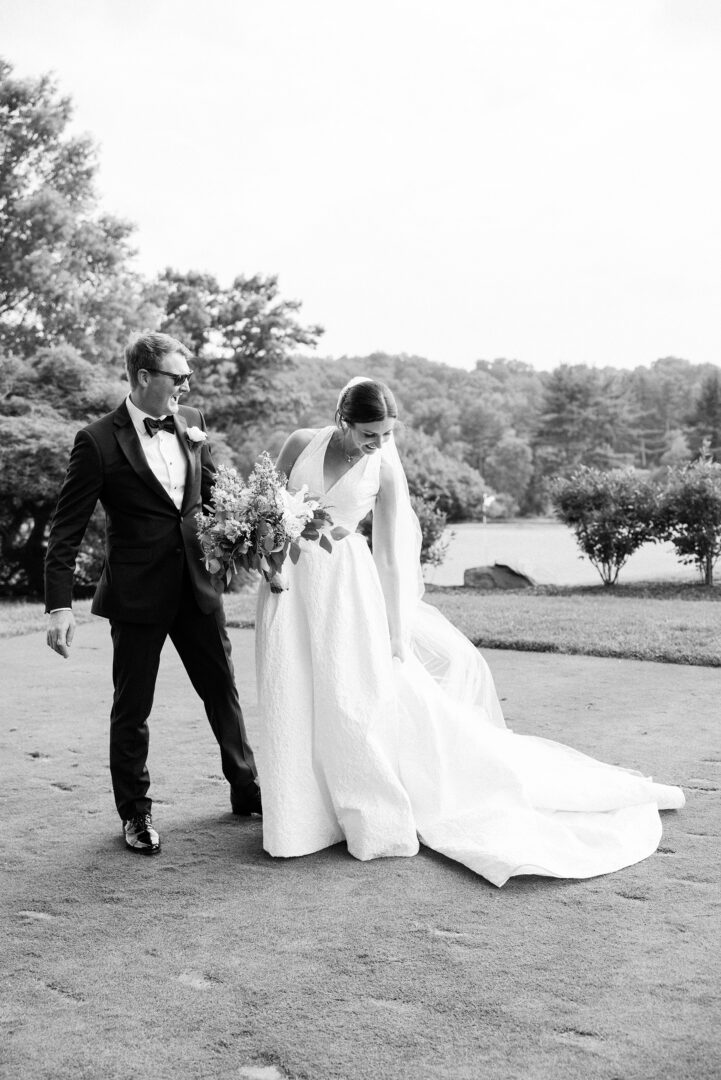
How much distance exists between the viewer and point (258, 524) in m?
3.68

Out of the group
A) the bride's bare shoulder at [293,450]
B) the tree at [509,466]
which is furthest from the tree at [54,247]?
the tree at [509,466]

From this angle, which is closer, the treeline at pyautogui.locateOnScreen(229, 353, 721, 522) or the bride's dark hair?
the bride's dark hair

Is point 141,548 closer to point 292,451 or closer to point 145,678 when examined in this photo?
point 145,678

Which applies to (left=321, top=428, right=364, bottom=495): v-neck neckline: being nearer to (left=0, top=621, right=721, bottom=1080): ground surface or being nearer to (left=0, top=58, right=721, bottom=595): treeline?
(left=0, top=621, right=721, bottom=1080): ground surface

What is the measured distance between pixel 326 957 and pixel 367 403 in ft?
6.50

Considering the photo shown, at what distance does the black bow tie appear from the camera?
3.89 m

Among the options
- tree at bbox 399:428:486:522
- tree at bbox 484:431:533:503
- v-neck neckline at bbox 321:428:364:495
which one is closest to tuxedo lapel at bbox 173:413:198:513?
v-neck neckline at bbox 321:428:364:495

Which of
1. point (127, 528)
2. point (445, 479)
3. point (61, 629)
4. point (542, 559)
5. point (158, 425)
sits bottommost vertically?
point (542, 559)

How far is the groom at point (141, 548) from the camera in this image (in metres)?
3.80

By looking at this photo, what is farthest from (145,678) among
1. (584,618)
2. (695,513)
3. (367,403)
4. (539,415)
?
(539,415)

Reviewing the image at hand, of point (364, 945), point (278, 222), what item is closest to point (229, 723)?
point (364, 945)

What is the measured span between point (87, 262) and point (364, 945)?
21806 millimetres

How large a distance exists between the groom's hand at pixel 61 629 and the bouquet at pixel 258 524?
1.81 feet

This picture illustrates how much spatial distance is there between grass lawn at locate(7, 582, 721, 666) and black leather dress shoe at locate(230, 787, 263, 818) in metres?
4.62
